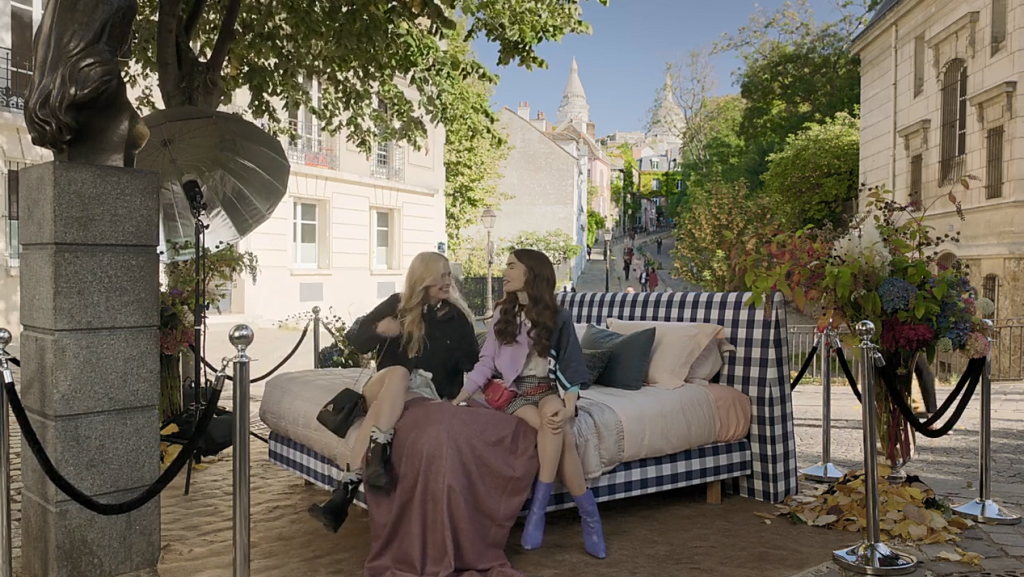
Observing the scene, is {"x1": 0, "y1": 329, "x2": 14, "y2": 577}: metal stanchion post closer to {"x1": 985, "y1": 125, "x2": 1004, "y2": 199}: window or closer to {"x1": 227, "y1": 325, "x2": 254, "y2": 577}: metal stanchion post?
{"x1": 227, "y1": 325, "x2": 254, "y2": 577}: metal stanchion post

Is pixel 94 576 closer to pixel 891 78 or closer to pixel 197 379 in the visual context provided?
pixel 197 379

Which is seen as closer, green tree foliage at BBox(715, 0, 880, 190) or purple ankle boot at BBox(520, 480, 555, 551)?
purple ankle boot at BBox(520, 480, 555, 551)

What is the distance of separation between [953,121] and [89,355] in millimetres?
21599

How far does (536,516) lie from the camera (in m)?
4.61

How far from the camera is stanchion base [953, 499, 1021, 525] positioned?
537 cm

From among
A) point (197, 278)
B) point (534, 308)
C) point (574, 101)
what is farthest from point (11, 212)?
point (574, 101)

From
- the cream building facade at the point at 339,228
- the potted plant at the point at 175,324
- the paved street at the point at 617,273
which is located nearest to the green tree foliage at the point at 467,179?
the cream building facade at the point at 339,228

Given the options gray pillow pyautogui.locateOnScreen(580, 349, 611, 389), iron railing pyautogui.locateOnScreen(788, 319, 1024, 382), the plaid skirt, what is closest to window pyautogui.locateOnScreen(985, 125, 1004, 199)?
iron railing pyautogui.locateOnScreen(788, 319, 1024, 382)

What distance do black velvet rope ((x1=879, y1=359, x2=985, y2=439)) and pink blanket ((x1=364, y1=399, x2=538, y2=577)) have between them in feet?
7.21

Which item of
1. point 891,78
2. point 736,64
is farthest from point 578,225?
point 891,78

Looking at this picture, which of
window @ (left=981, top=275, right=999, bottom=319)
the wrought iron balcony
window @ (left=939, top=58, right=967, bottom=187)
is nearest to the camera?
window @ (left=981, top=275, right=999, bottom=319)

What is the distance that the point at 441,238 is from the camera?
92.3 ft

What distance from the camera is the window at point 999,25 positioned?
732 inches

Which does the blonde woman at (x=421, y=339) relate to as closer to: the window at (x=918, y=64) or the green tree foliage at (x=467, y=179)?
the window at (x=918, y=64)
